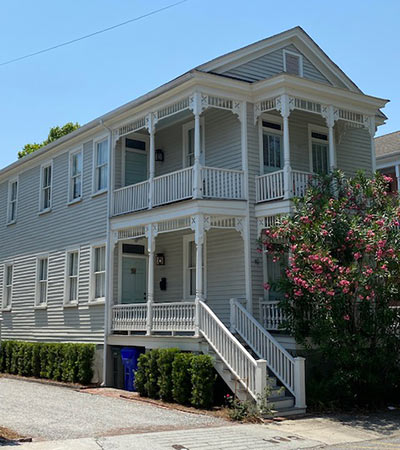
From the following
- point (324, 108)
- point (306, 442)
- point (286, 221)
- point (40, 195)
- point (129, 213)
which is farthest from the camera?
point (40, 195)

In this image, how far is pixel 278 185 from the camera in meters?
15.0

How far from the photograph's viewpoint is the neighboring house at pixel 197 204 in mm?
14555

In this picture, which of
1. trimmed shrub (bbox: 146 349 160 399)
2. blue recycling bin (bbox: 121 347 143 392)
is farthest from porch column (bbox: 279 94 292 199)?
blue recycling bin (bbox: 121 347 143 392)

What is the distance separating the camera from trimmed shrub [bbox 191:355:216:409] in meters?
12.5

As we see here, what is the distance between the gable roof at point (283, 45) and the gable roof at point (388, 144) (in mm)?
6639

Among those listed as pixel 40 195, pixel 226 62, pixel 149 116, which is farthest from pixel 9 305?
pixel 226 62

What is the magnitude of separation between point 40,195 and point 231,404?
13.4 meters

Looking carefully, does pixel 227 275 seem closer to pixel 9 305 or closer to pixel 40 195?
A: pixel 40 195

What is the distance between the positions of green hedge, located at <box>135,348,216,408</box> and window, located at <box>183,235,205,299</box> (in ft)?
10.6

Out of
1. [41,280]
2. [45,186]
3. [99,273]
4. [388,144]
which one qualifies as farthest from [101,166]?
[388,144]

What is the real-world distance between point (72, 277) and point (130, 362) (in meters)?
5.12

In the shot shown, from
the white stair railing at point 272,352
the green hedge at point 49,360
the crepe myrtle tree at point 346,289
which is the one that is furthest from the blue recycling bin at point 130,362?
the crepe myrtle tree at point 346,289

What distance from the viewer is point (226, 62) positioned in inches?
650

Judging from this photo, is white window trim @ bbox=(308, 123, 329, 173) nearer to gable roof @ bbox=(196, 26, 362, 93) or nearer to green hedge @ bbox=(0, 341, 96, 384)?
gable roof @ bbox=(196, 26, 362, 93)
